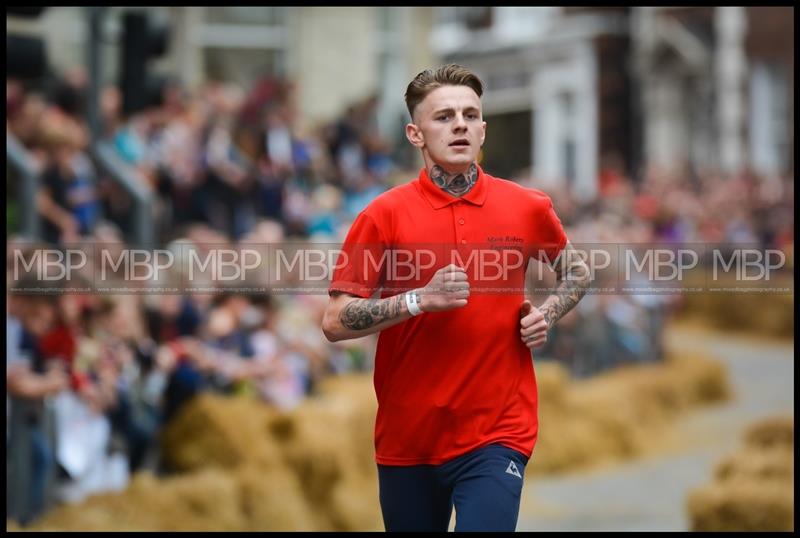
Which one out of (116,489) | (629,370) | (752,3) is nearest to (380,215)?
(116,489)

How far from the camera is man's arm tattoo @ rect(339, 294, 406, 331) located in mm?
4547

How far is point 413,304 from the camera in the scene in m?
4.51

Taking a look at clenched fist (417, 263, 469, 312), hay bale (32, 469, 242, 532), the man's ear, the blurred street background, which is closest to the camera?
clenched fist (417, 263, 469, 312)

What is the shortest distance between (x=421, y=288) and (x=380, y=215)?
0.27 metres

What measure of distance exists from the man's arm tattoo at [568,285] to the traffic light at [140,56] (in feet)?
19.2

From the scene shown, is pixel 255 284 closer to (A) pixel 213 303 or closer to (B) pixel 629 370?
(A) pixel 213 303

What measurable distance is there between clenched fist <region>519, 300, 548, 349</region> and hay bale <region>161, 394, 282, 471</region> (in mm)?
5510

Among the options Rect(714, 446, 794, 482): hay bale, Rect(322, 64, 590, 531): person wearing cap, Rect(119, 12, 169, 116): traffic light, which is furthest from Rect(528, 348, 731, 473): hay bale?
Rect(322, 64, 590, 531): person wearing cap

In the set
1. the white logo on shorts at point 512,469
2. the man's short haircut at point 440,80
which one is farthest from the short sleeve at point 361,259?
the white logo on shorts at point 512,469

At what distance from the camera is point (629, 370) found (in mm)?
18922

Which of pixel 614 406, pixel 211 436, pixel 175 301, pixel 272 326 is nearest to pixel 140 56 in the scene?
pixel 175 301

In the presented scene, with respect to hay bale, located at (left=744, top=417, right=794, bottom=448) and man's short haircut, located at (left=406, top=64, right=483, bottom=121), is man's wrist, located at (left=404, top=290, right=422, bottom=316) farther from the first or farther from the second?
hay bale, located at (left=744, top=417, right=794, bottom=448)

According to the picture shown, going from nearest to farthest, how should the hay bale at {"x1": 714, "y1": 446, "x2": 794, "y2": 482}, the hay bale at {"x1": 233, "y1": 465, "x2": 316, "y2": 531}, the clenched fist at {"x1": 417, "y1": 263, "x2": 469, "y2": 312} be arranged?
1. the clenched fist at {"x1": 417, "y1": 263, "x2": 469, "y2": 312}
2. the hay bale at {"x1": 233, "y1": 465, "x2": 316, "y2": 531}
3. the hay bale at {"x1": 714, "y1": 446, "x2": 794, "y2": 482}

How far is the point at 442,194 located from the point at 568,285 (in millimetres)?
521
